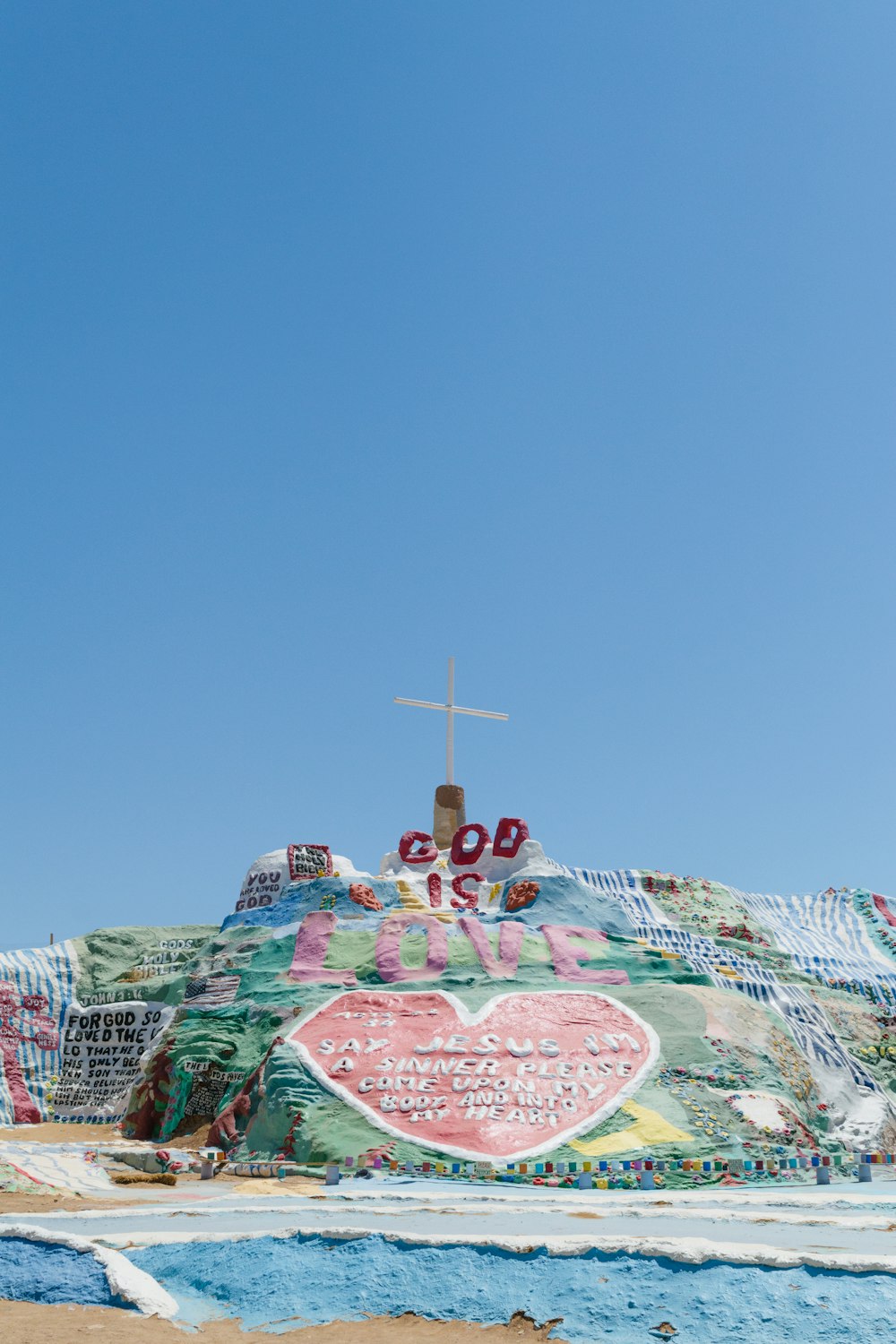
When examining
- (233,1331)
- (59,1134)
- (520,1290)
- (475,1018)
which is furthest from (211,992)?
(520,1290)

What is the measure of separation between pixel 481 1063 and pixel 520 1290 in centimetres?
893

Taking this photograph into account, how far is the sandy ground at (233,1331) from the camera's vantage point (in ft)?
22.1

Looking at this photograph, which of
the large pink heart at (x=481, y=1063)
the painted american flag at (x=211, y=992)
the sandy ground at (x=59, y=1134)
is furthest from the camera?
the painted american flag at (x=211, y=992)

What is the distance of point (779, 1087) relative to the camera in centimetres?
1670

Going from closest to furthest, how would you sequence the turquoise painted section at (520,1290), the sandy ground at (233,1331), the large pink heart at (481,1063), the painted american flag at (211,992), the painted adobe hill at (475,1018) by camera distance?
the turquoise painted section at (520,1290), the sandy ground at (233,1331), the large pink heart at (481,1063), the painted adobe hill at (475,1018), the painted american flag at (211,992)

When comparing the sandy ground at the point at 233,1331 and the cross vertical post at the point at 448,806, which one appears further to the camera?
the cross vertical post at the point at 448,806

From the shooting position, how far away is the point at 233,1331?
709 centimetres

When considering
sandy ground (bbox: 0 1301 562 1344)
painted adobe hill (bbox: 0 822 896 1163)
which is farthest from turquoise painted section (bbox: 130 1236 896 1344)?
painted adobe hill (bbox: 0 822 896 1163)

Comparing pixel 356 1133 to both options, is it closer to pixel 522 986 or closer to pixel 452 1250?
pixel 522 986

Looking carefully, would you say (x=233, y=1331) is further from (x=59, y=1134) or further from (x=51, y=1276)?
(x=59, y=1134)

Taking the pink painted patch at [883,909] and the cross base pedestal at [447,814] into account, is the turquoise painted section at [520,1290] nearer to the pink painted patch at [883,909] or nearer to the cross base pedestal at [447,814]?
the cross base pedestal at [447,814]

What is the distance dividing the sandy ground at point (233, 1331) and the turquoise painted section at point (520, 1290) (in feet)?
0.46

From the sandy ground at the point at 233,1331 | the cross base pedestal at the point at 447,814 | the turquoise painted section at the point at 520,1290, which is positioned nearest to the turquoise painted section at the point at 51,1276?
the sandy ground at the point at 233,1331

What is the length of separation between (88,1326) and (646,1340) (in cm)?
324
